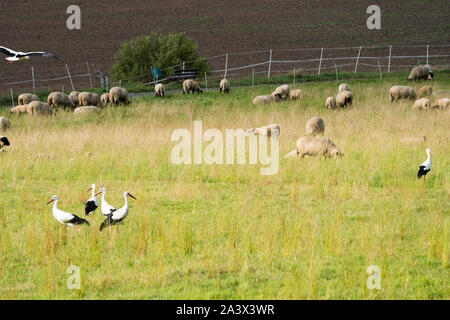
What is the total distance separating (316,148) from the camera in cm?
1555

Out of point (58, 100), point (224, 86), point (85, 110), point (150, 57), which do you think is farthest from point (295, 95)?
point (150, 57)

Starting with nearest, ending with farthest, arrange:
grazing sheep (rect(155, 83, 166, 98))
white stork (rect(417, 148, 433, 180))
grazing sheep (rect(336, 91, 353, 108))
Answer: white stork (rect(417, 148, 433, 180)) → grazing sheep (rect(336, 91, 353, 108)) → grazing sheep (rect(155, 83, 166, 98))

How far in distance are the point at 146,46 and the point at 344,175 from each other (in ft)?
90.9

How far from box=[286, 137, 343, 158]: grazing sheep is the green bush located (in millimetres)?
22788

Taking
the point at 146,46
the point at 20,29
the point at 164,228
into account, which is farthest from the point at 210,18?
the point at 164,228

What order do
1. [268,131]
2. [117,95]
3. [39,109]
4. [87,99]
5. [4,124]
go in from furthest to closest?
1. [117,95]
2. [87,99]
3. [39,109]
4. [4,124]
5. [268,131]

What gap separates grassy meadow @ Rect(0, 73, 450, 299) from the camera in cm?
730

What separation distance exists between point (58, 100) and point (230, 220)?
18.7m

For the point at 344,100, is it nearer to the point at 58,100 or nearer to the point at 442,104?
the point at 442,104

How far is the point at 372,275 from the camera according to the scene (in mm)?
7328

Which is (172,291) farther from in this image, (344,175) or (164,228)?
(344,175)

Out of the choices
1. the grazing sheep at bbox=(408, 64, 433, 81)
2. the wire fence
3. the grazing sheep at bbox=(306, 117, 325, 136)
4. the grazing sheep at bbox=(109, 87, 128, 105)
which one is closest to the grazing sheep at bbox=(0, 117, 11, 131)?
the grazing sheep at bbox=(109, 87, 128, 105)

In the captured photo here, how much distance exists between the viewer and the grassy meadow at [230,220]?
7.30 metres

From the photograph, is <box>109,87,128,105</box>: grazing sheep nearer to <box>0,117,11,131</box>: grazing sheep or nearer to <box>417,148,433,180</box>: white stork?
<box>0,117,11,131</box>: grazing sheep
